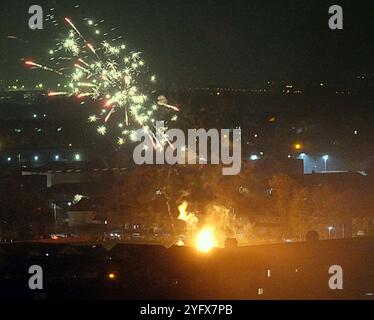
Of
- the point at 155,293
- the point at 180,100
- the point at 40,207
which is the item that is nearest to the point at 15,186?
the point at 40,207

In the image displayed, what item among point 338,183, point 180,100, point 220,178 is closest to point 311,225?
point 338,183

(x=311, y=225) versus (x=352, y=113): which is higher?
(x=352, y=113)

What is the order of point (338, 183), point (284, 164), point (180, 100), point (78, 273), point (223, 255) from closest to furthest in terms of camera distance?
point (78, 273), point (223, 255), point (338, 183), point (284, 164), point (180, 100)

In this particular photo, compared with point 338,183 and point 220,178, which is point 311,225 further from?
point 220,178

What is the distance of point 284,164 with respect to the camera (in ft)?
38.7

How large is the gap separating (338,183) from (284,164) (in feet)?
4.50

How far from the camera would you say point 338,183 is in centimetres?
1077

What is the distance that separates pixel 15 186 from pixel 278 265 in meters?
5.60

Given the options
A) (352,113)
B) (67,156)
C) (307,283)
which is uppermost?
(352,113)

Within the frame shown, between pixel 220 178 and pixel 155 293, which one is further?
pixel 220 178
